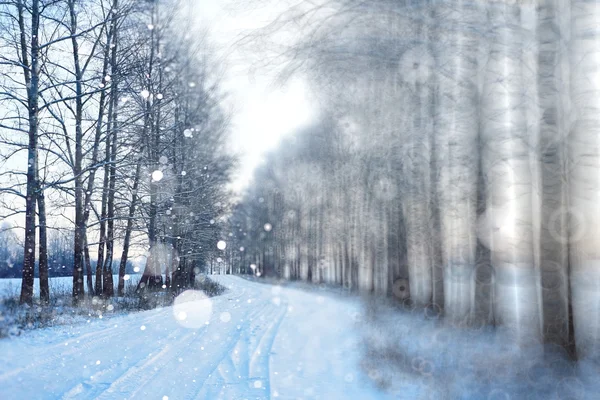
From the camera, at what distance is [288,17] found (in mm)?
6480

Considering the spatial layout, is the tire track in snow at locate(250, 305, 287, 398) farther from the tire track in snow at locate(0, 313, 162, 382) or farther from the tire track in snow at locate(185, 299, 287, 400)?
the tire track in snow at locate(0, 313, 162, 382)

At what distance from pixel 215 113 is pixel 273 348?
16.6m

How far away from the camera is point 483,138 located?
762cm

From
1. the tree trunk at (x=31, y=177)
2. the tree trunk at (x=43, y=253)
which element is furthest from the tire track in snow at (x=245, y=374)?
the tree trunk at (x=43, y=253)

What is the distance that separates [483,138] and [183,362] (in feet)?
20.4

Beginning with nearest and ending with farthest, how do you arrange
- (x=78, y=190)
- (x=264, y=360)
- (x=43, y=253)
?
1. (x=264, y=360)
2. (x=43, y=253)
3. (x=78, y=190)

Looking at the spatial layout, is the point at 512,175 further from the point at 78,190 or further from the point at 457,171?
the point at 78,190

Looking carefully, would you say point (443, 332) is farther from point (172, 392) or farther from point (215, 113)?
point (215, 113)

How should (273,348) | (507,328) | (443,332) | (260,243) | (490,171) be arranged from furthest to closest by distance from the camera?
1. (260,243)
2. (273,348)
3. (443,332)
4. (490,171)
5. (507,328)

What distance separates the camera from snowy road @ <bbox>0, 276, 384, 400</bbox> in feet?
16.3

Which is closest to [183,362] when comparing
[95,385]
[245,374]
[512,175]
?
[245,374]

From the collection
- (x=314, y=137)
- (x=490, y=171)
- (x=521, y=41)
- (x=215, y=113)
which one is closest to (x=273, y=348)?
(x=490, y=171)

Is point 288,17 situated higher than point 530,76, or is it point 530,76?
point 288,17

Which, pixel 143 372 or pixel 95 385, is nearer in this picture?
pixel 95 385
